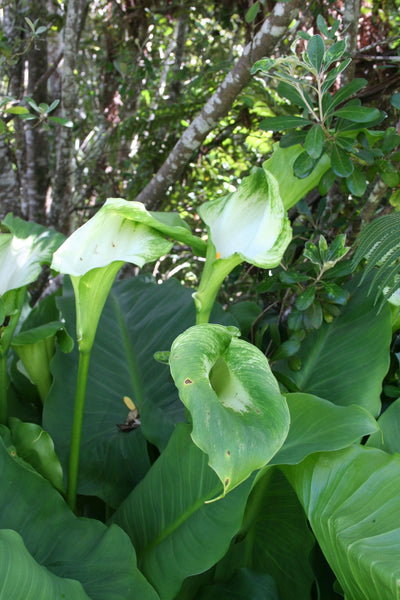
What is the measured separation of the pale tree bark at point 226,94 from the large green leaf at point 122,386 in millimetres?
280

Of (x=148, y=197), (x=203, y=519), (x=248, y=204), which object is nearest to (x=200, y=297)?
(x=248, y=204)

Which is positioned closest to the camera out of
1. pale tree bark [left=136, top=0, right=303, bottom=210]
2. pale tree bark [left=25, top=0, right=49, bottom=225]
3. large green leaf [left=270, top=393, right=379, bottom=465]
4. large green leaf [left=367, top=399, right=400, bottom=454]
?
large green leaf [left=270, top=393, right=379, bottom=465]

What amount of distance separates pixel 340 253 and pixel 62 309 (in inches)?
19.0

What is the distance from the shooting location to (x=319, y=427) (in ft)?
2.10

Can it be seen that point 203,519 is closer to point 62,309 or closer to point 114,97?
point 62,309

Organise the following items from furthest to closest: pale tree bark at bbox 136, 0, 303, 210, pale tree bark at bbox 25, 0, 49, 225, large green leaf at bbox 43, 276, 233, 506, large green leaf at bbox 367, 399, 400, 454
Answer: pale tree bark at bbox 25, 0, 49, 225, pale tree bark at bbox 136, 0, 303, 210, large green leaf at bbox 43, 276, 233, 506, large green leaf at bbox 367, 399, 400, 454

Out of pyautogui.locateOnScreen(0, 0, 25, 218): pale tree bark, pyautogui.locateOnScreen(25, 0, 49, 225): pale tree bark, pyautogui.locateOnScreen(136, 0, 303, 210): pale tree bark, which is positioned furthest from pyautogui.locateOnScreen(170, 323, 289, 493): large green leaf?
pyautogui.locateOnScreen(25, 0, 49, 225): pale tree bark

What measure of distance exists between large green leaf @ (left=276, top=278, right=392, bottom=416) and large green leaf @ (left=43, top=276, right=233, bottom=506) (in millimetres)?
171

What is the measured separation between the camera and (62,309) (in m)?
0.95

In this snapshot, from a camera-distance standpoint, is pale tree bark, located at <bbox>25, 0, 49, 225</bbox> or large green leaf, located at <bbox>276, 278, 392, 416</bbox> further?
pale tree bark, located at <bbox>25, 0, 49, 225</bbox>

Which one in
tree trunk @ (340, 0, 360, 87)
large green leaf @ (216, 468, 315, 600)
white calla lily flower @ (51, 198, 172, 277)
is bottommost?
large green leaf @ (216, 468, 315, 600)

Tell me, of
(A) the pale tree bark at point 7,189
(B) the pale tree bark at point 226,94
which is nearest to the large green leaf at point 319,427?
(B) the pale tree bark at point 226,94

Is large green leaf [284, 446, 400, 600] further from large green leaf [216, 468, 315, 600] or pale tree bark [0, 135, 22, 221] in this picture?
pale tree bark [0, 135, 22, 221]

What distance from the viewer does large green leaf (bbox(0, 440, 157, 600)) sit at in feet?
2.02
